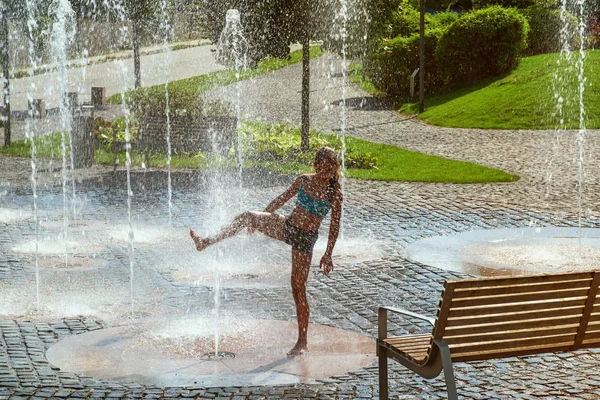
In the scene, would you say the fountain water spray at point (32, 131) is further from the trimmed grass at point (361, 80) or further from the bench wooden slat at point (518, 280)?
the trimmed grass at point (361, 80)

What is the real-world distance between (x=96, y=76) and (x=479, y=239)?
1192 inches

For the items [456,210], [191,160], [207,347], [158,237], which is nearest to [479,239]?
[456,210]

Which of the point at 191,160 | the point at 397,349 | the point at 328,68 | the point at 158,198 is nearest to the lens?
the point at 397,349

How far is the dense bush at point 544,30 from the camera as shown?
118ft

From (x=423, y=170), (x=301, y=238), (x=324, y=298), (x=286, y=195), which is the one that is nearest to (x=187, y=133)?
(x=423, y=170)

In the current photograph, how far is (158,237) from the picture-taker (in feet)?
40.1

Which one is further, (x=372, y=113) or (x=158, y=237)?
(x=372, y=113)

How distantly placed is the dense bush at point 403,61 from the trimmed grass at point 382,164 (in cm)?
1050

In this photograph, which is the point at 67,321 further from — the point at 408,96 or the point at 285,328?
the point at 408,96

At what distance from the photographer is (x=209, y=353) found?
7.34m

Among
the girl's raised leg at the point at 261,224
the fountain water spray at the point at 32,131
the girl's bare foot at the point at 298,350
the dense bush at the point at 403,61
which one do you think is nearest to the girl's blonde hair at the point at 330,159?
the girl's raised leg at the point at 261,224

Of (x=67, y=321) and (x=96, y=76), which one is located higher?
(x=96, y=76)

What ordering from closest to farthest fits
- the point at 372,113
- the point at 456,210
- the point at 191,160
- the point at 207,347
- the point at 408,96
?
the point at 207,347, the point at 456,210, the point at 191,160, the point at 372,113, the point at 408,96

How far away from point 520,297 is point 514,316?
0.14 metres
